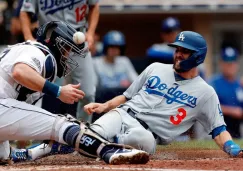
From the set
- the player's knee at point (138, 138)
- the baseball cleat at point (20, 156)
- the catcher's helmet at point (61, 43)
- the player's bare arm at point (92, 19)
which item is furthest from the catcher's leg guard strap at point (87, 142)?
the player's bare arm at point (92, 19)

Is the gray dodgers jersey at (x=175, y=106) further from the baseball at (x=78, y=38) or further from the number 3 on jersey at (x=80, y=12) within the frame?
the number 3 on jersey at (x=80, y=12)

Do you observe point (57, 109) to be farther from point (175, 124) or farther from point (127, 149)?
point (127, 149)

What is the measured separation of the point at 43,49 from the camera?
757 cm

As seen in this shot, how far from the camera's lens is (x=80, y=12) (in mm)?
10086

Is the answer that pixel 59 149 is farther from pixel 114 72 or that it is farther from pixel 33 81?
pixel 114 72

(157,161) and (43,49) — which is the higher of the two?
(43,49)

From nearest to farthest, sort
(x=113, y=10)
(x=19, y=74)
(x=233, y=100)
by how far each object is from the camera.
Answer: (x=19, y=74), (x=233, y=100), (x=113, y=10)

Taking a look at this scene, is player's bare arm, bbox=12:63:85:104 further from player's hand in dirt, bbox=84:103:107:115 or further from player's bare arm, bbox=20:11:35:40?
player's bare arm, bbox=20:11:35:40

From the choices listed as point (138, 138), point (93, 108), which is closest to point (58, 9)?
point (93, 108)

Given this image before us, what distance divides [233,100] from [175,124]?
5.84 meters

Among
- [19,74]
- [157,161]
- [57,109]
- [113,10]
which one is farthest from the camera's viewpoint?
[113,10]

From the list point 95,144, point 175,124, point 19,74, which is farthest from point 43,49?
point 175,124

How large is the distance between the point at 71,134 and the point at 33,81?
573mm

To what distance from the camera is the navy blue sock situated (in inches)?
287
